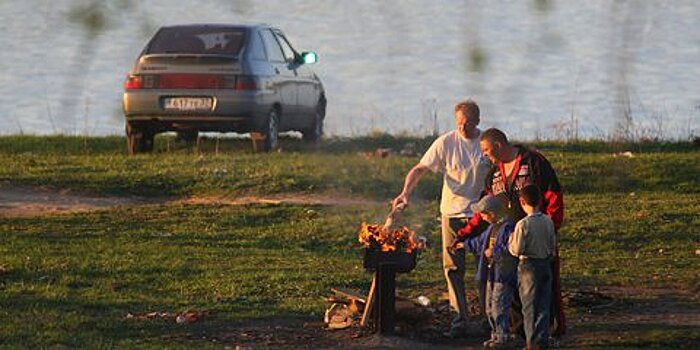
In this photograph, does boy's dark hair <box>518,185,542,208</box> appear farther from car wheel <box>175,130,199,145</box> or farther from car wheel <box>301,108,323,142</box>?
car wheel <box>301,108,323,142</box>

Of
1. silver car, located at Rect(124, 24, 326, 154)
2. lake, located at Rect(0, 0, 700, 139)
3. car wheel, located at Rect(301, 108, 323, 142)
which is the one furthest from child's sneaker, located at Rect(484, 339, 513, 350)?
car wheel, located at Rect(301, 108, 323, 142)

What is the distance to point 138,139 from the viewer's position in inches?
878

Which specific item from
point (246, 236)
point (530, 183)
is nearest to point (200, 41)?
point (246, 236)

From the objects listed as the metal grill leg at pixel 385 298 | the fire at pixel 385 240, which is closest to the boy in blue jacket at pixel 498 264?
the fire at pixel 385 240

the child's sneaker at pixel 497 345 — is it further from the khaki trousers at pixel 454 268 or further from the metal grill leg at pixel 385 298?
the metal grill leg at pixel 385 298

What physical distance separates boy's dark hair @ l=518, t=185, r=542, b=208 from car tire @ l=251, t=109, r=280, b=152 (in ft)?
38.1

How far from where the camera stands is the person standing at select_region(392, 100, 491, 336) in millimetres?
11180

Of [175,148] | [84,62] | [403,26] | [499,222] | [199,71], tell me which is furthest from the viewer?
[175,148]

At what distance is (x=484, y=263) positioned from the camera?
10977mm

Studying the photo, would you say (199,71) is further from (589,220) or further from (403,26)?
(403,26)

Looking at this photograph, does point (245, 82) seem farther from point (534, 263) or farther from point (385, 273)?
point (534, 263)

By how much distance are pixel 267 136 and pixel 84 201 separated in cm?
385

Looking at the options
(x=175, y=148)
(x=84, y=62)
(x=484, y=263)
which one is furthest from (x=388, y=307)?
(x=175, y=148)

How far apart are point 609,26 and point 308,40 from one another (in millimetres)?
1582
